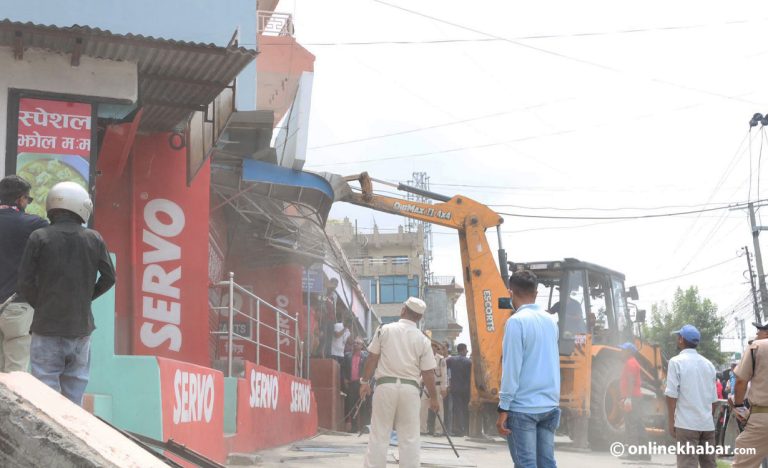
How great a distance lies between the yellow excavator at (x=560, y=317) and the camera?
15180 millimetres

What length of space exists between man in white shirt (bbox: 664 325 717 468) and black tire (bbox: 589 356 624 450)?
279 inches

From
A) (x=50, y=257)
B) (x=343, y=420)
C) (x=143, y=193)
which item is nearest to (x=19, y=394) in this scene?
→ (x=50, y=257)

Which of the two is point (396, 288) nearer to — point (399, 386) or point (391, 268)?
point (391, 268)

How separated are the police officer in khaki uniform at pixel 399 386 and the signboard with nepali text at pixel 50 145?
3.51m

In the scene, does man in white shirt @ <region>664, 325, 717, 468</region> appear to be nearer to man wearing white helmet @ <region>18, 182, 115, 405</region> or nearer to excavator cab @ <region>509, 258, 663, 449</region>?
man wearing white helmet @ <region>18, 182, 115, 405</region>

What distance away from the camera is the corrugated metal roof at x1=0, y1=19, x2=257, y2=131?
28.8ft

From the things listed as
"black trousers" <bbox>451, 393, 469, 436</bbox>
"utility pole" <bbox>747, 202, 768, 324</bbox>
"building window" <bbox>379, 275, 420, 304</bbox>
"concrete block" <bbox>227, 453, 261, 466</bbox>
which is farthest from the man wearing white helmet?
"building window" <bbox>379, 275, 420, 304</bbox>

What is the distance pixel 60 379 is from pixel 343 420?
40.6ft

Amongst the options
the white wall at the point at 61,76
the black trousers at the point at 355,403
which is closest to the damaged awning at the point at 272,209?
the black trousers at the point at 355,403

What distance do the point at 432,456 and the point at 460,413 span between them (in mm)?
6125

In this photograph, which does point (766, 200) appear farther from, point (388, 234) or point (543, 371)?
point (388, 234)

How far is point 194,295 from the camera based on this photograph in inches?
495

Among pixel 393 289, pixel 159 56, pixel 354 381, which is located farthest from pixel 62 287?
pixel 393 289

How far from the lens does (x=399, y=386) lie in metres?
7.88
